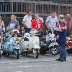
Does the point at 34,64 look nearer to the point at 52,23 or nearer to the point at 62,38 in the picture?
the point at 62,38

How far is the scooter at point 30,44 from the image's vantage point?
19.3m

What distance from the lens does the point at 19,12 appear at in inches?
966

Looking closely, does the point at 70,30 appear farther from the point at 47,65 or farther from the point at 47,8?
the point at 47,65

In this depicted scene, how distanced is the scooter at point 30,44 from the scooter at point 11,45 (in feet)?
1.42

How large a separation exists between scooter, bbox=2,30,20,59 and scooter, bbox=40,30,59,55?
143 cm

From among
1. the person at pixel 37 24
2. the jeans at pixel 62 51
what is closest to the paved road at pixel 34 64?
the jeans at pixel 62 51

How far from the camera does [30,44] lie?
19.5 m

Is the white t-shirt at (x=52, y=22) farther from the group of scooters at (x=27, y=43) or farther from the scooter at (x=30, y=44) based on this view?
the scooter at (x=30, y=44)

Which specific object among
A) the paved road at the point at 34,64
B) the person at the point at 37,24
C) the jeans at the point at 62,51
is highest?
the person at the point at 37,24

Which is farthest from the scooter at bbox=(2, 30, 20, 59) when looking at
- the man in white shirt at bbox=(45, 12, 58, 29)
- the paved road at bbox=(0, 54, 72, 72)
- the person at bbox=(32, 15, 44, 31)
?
the man in white shirt at bbox=(45, 12, 58, 29)

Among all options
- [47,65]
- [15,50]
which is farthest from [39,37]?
[47,65]

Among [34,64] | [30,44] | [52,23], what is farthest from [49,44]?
[34,64]

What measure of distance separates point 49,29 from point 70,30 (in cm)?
196

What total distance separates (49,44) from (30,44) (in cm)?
107
